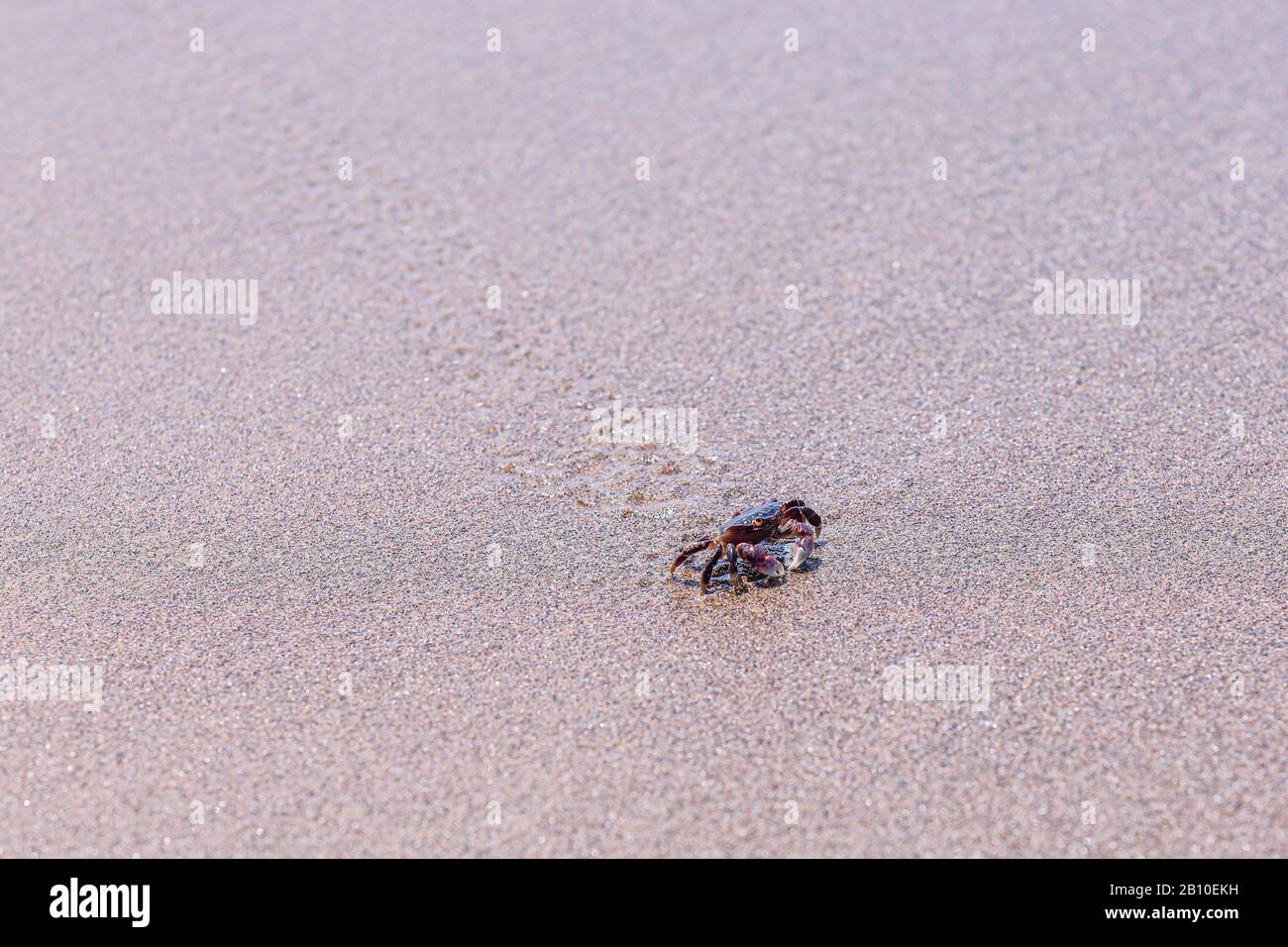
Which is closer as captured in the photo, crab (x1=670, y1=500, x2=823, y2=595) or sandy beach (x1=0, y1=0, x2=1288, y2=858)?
sandy beach (x1=0, y1=0, x2=1288, y2=858)

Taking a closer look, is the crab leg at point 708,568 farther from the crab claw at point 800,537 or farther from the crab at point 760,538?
the crab claw at point 800,537

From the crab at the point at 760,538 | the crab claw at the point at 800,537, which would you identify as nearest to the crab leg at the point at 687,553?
the crab at the point at 760,538

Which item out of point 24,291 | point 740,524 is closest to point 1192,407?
point 740,524

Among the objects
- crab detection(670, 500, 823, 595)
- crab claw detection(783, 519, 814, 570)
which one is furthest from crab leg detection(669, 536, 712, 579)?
crab claw detection(783, 519, 814, 570)

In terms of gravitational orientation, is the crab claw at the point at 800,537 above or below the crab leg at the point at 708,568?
above

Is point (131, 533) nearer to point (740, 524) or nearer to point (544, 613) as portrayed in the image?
point (544, 613)

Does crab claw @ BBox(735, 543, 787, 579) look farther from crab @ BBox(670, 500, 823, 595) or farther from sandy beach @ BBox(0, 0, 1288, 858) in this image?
sandy beach @ BBox(0, 0, 1288, 858)
